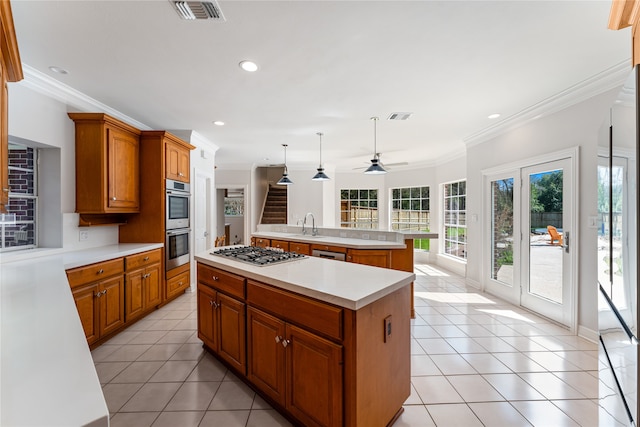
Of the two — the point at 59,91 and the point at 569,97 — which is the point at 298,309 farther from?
Answer: the point at 569,97

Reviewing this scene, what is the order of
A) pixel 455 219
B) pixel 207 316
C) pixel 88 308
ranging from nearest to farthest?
pixel 207 316 < pixel 88 308 < pixel 455 219

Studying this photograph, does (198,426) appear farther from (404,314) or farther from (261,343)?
(404,314)

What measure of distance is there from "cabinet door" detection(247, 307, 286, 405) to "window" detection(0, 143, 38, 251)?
2625 millimetres

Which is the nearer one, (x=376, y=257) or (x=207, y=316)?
(x=207, y=316)

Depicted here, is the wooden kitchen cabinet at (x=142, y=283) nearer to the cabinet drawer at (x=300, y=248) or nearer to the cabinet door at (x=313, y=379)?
the cabinet drawer at (x=300, y=248)

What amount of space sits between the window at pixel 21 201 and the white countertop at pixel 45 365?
6.09 ft

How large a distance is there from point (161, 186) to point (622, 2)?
4388mm

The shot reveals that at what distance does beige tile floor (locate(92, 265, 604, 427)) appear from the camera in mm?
1767

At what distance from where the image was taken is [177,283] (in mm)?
Answer: 4027

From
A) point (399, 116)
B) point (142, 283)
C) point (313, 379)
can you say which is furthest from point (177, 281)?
point (399, 116)

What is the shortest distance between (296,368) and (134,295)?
2538mm

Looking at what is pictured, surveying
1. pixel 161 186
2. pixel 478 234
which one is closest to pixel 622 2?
pixel 478 234

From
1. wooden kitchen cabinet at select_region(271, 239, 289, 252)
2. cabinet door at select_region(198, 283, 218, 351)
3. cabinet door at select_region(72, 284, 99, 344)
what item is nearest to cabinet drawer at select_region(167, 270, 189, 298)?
cabinet door at select_region(72, 284, 99, 344)

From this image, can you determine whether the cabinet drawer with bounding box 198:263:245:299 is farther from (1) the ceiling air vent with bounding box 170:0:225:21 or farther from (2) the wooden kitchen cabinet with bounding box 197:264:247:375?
(1) the ceiling air vent with bounding box 170:0:225:21
